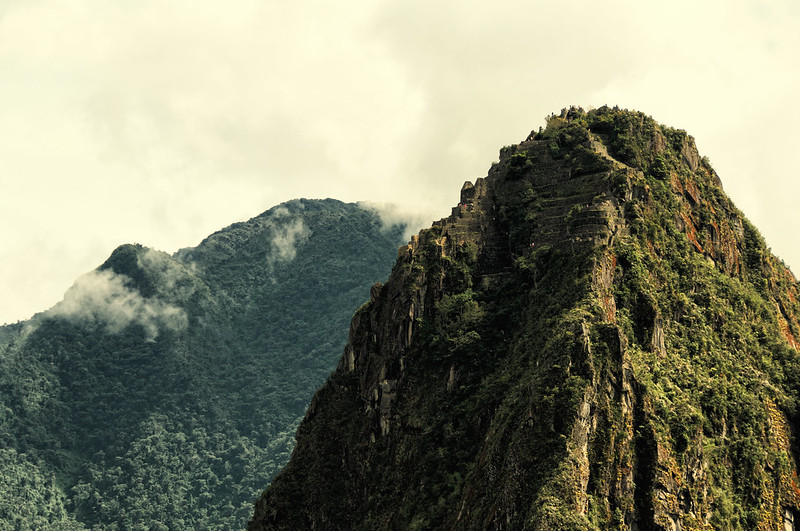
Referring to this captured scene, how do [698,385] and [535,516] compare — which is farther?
[698,385]

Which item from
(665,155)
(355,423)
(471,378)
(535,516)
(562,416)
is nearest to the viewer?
(535,516)

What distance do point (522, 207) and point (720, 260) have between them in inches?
837

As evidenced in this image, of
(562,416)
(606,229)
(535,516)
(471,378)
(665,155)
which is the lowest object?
(535,516)

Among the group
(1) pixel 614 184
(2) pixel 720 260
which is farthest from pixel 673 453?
(2) pixel 720 260

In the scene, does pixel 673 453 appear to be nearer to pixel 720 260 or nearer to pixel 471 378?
pixel 471 378

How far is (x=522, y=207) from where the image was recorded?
11788cm

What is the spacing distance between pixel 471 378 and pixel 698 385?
1961cm

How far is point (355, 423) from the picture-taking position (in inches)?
4594

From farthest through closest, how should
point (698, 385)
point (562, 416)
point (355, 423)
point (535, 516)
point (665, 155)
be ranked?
point (665, 155) → point (355, 423) → point (698, 385) → point (562, 416) → point (535, 516)

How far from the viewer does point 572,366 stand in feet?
295

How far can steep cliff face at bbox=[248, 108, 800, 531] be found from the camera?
287 ft

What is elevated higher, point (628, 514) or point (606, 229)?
point (606, 229)

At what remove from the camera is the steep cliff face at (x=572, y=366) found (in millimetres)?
87500

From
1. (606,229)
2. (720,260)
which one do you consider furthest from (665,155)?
(606,229)
